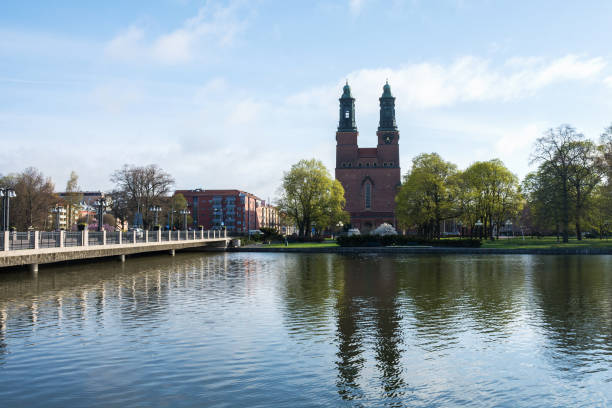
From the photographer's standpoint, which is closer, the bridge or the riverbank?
the bridge

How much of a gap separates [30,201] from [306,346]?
68250mm

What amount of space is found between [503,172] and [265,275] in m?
54.0

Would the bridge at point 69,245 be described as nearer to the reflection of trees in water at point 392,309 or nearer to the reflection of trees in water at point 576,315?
the reflection of trees in water at point 392,309

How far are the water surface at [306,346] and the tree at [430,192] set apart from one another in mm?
48493

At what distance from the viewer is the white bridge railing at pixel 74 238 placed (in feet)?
101

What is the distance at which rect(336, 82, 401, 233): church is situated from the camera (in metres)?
124

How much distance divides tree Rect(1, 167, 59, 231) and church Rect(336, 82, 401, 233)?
67.8 metres

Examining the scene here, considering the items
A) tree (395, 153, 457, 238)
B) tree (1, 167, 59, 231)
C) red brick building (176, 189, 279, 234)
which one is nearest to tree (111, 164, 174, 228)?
tree (1, 167, 59, 231)

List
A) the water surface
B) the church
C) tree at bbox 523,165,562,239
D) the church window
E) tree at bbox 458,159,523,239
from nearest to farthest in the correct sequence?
the water surface < tree at bbox 523,165,562,239 < tree at bbox 458,159,523,239 < the church < the church window

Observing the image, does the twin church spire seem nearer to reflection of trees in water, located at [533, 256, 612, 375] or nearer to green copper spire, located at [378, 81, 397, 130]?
green copper spire, located at [378, 81, 397, 130]

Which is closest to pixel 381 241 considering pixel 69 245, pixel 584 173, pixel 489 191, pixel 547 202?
pixel 489 191

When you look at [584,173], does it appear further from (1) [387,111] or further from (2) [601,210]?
(1) [387,111]

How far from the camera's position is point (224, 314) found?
1948 centimetres

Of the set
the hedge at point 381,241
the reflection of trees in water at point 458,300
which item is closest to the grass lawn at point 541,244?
the hedge at point 381,241
